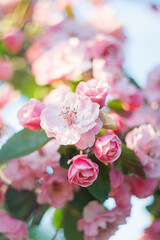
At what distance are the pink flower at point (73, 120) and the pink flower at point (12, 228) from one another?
0.37m

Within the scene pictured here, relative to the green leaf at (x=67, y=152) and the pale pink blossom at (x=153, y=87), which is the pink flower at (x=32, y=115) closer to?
the green leaf at (x=67, y=152)

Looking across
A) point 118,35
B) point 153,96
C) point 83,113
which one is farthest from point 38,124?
point 118,35

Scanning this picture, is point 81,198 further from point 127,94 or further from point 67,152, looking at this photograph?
point 127,94

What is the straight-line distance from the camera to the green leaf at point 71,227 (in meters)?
1.12

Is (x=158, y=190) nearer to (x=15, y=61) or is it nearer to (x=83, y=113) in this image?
(x=83, y=113)

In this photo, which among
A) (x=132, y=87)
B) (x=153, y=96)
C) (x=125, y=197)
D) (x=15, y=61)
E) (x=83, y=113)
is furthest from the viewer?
(x=15, y=61)

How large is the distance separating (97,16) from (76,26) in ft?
0.75

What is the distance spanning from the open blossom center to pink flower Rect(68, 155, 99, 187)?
0.34ft

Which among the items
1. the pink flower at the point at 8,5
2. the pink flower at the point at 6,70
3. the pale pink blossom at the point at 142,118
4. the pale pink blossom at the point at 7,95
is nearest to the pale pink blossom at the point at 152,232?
the pale pink blossom at the point at 142,118

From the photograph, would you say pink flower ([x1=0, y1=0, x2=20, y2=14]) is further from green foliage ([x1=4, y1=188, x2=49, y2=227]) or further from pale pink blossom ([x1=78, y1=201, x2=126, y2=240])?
pale pink blossom ([x1=78, y1=201, x2=126, y2=240])

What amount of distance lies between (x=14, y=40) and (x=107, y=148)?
1.13 m

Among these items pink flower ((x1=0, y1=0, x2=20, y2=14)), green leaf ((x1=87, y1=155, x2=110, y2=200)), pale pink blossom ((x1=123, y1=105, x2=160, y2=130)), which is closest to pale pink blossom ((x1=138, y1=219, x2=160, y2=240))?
pale pink blossom ((x1=123, y1=105, x2=160, y2=130))

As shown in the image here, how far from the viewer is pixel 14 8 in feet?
6.95

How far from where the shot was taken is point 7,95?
1.71 metres
